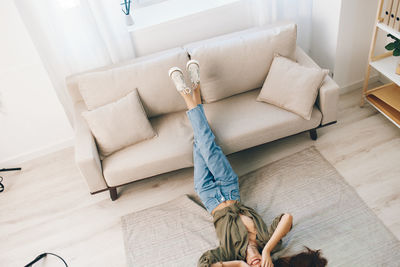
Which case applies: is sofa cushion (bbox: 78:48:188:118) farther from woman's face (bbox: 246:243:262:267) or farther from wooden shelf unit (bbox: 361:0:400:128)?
wooden shelf unit (bbox: 361:0:400:128)

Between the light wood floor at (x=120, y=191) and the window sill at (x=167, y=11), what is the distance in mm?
1231

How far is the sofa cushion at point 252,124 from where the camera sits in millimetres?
2389

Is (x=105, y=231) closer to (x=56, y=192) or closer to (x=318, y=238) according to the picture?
(x=56, y=192)

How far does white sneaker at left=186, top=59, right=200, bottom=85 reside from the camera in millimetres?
2361

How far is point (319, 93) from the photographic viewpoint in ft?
7.82

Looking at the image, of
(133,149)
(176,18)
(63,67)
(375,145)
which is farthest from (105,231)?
(375,145)

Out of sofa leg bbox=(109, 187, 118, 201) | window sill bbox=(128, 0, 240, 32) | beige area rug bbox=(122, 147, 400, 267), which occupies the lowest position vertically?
beige area rug bbox=(122, 147, 400, 267)

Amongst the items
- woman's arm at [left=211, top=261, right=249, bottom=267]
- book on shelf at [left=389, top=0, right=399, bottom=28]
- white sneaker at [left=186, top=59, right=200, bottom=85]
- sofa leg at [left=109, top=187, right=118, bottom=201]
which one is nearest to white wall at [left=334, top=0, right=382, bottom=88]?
book on shelf at [left=389, top=0, right=399, bottom=28]

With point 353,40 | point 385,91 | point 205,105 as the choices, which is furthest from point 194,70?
point 385,91

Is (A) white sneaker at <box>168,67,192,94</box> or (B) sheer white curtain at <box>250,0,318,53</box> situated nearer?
(A) white sneaker at <box>168,67,192,94</box>

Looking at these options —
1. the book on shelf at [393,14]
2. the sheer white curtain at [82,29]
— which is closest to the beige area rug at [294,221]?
the book on shelf at [393,14]

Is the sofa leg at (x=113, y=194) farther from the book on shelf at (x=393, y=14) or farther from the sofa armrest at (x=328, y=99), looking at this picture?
the book on shelf at (x=393, y=14)

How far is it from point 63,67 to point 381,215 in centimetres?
255

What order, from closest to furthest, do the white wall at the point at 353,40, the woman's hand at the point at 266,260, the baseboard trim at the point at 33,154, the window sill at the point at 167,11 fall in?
the woman's hand at the point at 266,260 → the white wall at the point at 353,40 → the window sill at the point at 167,11 → the baseboard trim at the point at 33,154
